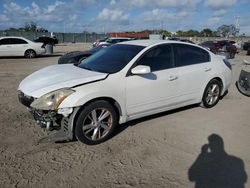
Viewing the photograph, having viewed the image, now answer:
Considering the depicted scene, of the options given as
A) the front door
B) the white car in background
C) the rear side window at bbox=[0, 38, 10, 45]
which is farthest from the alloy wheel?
the rear side window at bbox=[0, 38, 10, 45]

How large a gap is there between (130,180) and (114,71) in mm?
1879

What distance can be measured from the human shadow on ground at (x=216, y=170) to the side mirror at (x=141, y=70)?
4.98 feet

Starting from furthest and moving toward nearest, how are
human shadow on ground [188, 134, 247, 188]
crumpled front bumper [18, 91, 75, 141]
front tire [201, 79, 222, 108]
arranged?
front tire [201, 79, 222, 108] → crumpled front bumper [18, 91, 75, 141] → human shadow on ground [188, 134, 247, 188]

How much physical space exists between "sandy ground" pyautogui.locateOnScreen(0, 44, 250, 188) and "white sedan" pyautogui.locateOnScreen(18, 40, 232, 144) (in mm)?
326

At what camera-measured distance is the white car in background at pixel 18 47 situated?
17.3 meters

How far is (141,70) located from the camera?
4.38 meters

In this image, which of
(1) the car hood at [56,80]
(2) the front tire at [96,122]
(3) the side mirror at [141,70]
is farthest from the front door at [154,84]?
(1) the car hood at [56,80]

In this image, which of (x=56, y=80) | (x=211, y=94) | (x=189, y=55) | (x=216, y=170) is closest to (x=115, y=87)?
(x=56, y=80)

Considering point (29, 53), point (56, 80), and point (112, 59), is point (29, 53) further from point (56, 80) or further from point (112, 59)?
point (56, 80)

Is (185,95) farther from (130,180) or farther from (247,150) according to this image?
(130,180)

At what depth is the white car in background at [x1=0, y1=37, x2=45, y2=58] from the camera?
56.9 ft

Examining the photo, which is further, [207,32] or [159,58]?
[207,32]

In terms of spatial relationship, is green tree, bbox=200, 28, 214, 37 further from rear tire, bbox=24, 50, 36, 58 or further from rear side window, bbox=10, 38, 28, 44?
rear side window, bbox=10, 38, 28, 44

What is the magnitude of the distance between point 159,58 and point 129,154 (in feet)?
6.52
